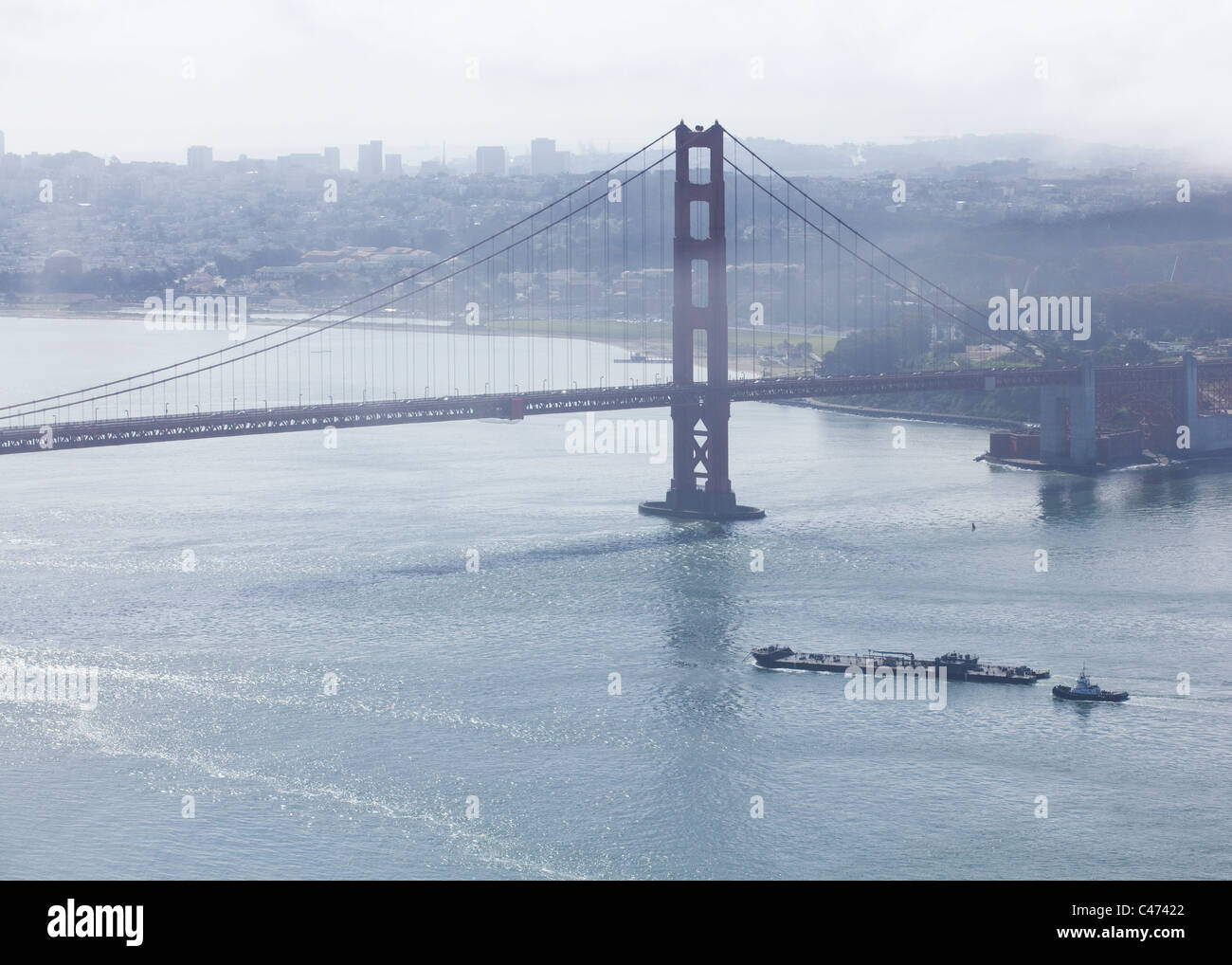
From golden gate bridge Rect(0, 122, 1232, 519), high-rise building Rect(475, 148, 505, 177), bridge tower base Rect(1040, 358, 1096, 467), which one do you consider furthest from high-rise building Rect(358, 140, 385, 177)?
bridge tower base Rect(1040, 358, 1096, 467)

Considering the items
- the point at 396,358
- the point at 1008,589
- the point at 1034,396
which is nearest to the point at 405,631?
the point at 1008,589

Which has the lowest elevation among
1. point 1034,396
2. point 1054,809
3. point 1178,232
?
point 1054,809

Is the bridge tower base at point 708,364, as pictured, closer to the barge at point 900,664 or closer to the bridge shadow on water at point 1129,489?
the bridge shadow on water at point 1129,489

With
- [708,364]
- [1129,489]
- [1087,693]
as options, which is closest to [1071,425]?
[1129,489]

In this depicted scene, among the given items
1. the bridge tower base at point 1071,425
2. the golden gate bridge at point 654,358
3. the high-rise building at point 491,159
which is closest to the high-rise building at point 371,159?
the high-rise building at point 491,159

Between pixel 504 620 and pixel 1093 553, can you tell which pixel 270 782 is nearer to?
pixel 504 620

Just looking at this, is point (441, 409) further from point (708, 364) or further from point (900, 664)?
point (900, 664)
